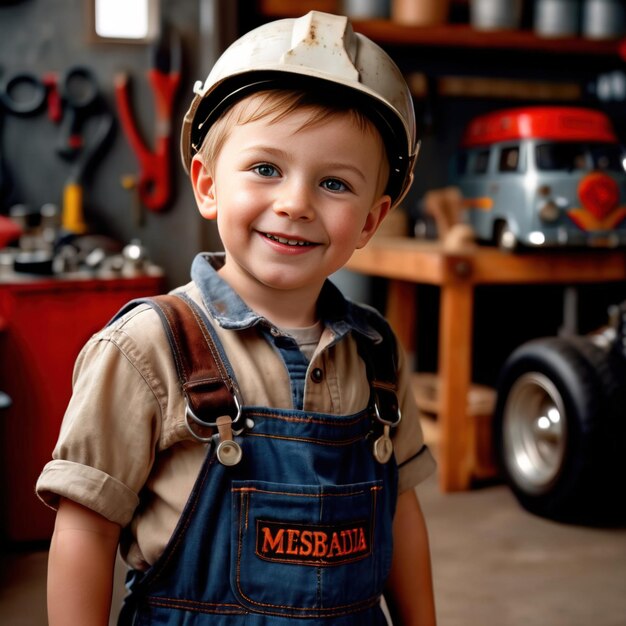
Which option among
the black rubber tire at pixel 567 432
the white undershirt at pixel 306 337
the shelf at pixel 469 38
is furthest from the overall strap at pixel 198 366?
the shelf at pixel 469 38

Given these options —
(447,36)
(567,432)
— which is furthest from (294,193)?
(447,36)

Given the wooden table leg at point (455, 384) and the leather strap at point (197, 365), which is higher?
the leather strap at point (197, 365)

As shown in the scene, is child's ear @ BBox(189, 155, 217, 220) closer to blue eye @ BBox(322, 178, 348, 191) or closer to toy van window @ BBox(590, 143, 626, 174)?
blue eye @ BBox(322, 178, 348, 191)

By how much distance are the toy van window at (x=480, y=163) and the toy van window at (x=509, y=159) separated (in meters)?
0.08

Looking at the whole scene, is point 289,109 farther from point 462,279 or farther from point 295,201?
point 462,279

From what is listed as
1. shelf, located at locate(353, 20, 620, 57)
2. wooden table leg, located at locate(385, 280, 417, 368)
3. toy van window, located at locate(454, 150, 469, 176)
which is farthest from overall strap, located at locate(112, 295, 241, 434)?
wooden table leg, located at locate(385, 280, 417, 368)

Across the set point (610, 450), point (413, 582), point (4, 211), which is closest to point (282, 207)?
point (413, 582)

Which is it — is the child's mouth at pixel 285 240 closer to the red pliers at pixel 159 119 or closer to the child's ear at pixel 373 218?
the child's ear at pixel 373 218

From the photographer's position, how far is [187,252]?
2781mm

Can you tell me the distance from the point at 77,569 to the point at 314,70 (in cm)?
58

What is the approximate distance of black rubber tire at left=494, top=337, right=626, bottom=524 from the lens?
225cm

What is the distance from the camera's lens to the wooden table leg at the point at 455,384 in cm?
253

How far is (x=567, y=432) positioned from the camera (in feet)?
7.57

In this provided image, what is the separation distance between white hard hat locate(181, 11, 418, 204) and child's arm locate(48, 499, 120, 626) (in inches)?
18.4
